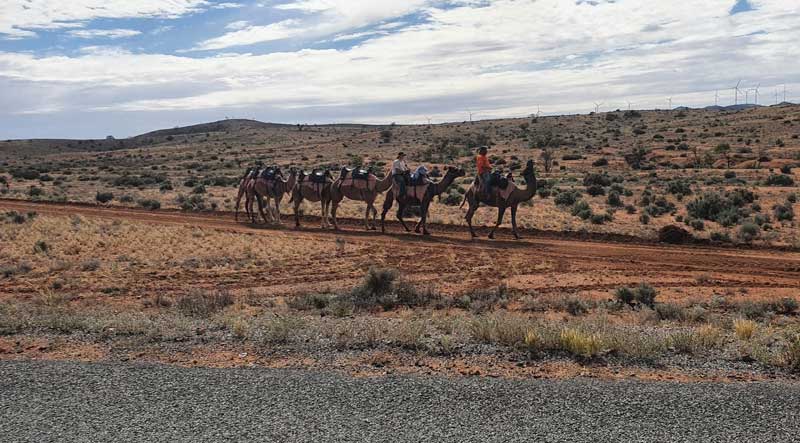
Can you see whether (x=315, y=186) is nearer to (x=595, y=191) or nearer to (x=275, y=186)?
(x=275, y=186)

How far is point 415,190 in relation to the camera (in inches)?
888

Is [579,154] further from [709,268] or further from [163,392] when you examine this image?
[163,392]

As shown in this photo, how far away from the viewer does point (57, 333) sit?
35.8 ft

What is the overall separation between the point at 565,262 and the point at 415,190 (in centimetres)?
629

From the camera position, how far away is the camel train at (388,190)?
2161 cm

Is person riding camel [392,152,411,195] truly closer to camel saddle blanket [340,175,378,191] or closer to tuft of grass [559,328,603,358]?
camel saddle blanket [340,175,378,191]

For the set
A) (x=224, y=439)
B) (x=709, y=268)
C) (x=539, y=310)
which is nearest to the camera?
(x=224, y=439)

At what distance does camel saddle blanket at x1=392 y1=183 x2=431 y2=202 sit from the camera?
22438 mm

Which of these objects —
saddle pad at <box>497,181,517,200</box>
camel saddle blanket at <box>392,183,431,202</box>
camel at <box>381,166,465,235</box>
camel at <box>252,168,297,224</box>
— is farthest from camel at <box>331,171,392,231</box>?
saddle pad at <box>497,181,517,200</box>

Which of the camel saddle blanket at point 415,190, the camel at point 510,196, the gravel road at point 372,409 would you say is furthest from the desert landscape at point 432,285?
the camel saddle blanket at point 415,190

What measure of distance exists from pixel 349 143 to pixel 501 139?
2416cm

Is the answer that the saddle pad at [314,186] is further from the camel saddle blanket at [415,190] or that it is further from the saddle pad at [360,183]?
the camel saddle blanket at [415,190]

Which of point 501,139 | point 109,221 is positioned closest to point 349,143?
point 501,139

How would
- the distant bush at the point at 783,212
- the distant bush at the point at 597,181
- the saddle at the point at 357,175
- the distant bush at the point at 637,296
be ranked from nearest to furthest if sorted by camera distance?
the distant bush at the point at 637,296 < the saddle at the point at 357,175 < the distant bush at the point at 783,212 < the distant bush at the point at 597,181
